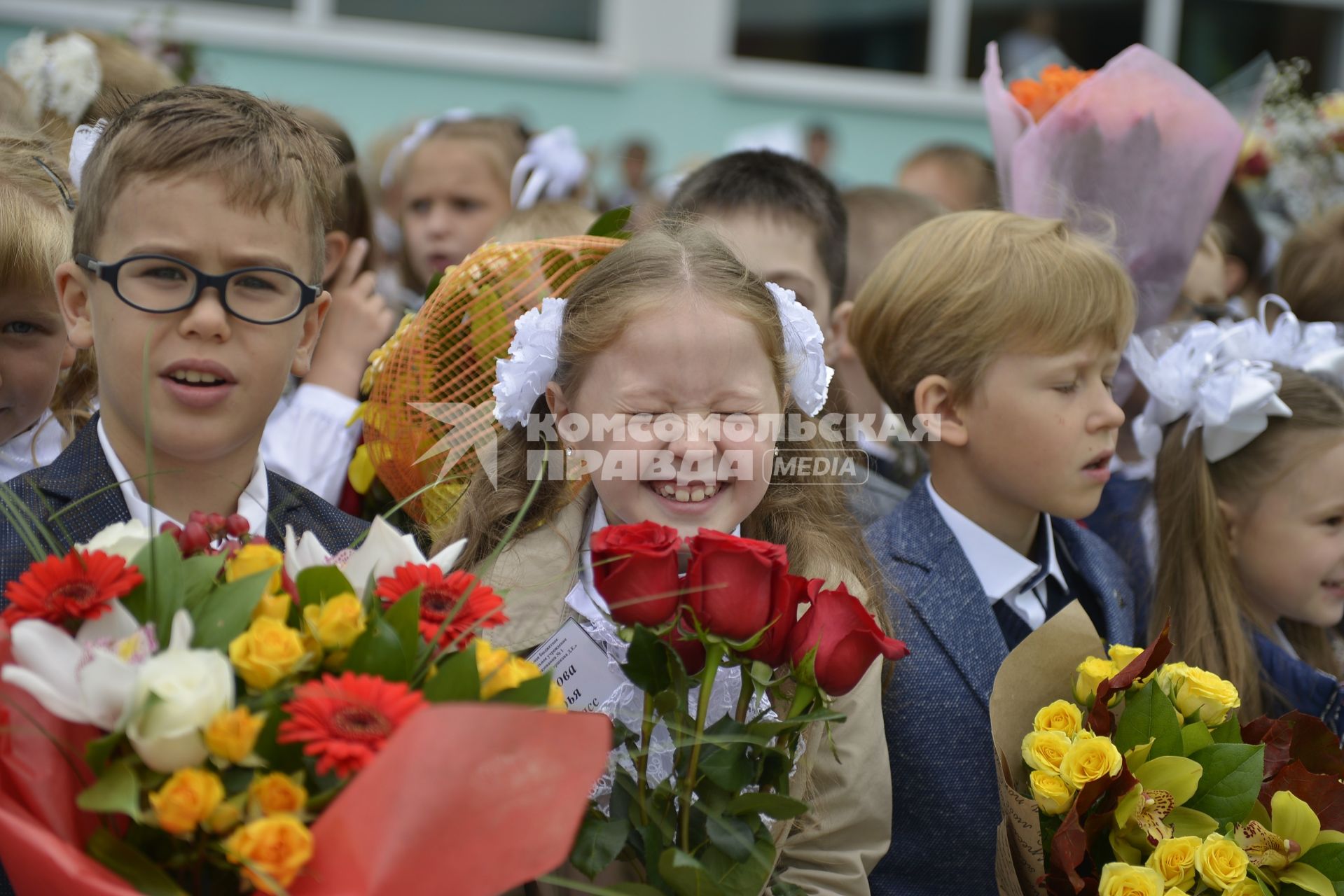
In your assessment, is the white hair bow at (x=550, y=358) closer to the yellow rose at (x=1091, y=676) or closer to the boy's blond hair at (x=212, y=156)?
the boy's blond hair at (x=212, y=156)

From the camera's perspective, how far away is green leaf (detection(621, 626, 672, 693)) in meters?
1.48

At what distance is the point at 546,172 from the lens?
13.8 ft

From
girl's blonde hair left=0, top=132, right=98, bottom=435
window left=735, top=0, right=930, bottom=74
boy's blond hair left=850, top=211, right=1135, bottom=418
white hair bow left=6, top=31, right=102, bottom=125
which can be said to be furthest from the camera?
window left=735, top=0, right=930, bottom=74

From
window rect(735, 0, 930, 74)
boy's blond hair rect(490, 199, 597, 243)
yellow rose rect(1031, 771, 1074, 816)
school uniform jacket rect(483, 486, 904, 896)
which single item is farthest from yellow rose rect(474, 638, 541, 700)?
window rect(735, 0, 930, 74)

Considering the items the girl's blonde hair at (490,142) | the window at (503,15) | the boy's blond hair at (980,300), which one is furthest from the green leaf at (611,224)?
the window at (503,15)

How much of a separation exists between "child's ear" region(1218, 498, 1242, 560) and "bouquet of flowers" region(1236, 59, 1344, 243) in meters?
2.72

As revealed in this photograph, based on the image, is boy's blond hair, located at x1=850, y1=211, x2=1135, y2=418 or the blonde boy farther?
boy's blond hair, located at x1=850, y1=211, x2=1135, y2=418

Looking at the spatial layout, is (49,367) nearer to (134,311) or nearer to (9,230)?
(9,230)

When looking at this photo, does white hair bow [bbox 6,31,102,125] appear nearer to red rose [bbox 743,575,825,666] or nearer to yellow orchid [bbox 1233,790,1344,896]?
red rose [bbox 743,575,825,666]

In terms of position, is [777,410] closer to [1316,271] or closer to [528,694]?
[528,694]

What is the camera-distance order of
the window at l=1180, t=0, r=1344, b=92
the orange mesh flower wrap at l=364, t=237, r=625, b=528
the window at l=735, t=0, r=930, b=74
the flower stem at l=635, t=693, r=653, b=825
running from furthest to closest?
the window at l=1180, t=0, r=1344, b=92
the window at l=735, t=0, r=930, b=74
the orange mesh flower wrap at l=364, t=237, r=625, b=528
the flower stem at l=635, t=693, r=653, b=825

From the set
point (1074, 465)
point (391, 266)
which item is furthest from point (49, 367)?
point (391, 266)

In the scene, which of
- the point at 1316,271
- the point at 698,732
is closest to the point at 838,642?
the point at 698,732

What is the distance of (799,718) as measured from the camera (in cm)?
149
